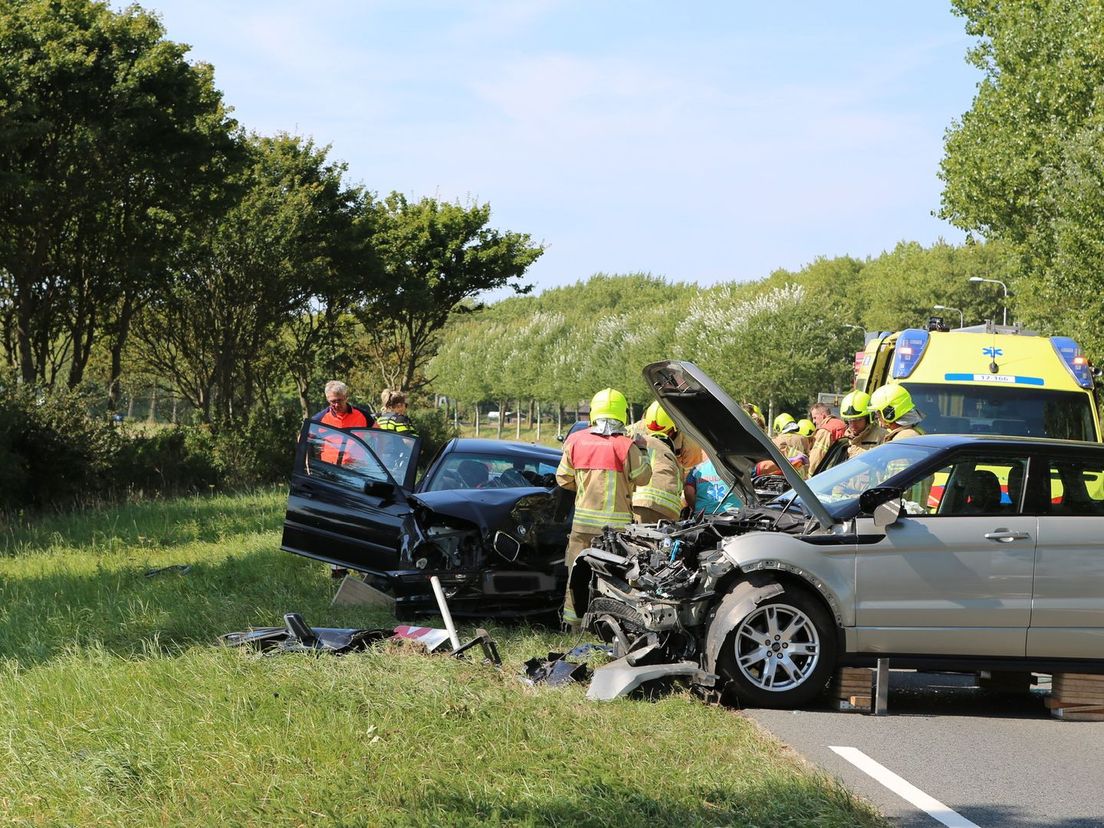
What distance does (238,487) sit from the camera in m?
24.1

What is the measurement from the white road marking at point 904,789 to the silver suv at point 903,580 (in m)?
0.93

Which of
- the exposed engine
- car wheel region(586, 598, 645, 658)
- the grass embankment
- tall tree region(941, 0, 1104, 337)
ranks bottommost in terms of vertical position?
the grass embankment

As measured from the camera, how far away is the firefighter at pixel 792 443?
12.8 metres

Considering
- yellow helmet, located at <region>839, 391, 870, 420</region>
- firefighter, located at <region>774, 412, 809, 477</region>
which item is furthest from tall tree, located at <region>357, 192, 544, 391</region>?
yellow helmet, located at <region>839, 391, 870, 420</region>

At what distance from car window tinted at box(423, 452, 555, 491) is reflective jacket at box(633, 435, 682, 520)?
68.2 inches

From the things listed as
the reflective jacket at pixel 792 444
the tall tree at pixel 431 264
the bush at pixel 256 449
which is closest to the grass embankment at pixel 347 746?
the reflective jacket at pixel 792 444

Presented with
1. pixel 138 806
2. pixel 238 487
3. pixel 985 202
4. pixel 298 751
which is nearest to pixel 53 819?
pixel 138 806

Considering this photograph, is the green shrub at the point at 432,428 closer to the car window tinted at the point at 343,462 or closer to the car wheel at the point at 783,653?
the car window tinted at the point at 343,462

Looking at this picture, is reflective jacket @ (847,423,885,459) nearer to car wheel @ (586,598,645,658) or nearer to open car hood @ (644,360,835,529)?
open car hood @ (644,360,835,529)

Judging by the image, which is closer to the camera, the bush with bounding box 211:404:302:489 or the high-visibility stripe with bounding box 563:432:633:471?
the high-visibility stripe with bounding box 563:432:633:471

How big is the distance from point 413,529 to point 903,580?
12.0 feet

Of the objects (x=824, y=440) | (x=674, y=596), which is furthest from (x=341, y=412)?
(x=674, y=596)

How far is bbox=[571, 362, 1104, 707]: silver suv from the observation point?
7.44 m

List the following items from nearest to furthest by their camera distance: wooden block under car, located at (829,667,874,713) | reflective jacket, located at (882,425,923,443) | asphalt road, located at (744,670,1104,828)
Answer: asphalt road, located at (744,670,1104,828) < wooden block under car, located at (829,667,874,713) < reflective jacket, located at (882,425,923,443)
